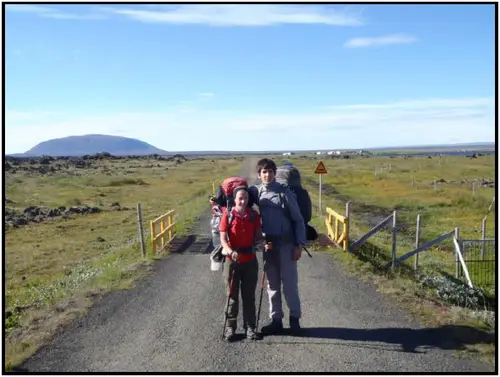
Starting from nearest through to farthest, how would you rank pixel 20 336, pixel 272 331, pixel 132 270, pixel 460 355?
1. pixel 460 355
2. pixel 272 331
3. pixel 20 336
4. pixel 132 270

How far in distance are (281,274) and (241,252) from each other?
71 centimetres

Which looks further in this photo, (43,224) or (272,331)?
(43,224)

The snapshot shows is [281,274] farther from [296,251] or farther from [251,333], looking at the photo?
[251,333]

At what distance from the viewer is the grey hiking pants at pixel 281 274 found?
19.9ft

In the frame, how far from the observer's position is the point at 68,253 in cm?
2002

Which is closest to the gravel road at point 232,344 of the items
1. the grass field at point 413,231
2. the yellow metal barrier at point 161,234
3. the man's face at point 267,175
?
the grass field at point 413,231

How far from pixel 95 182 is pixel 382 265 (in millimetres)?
54736

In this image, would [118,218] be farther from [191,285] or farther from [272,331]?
[272,331]

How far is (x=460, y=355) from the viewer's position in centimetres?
565

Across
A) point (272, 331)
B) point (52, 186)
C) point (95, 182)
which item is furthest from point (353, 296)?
point (95, 182)

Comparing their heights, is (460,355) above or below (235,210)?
below

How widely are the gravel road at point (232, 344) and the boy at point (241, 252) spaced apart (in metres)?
0.35

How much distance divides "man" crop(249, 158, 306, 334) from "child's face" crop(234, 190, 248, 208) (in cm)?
21

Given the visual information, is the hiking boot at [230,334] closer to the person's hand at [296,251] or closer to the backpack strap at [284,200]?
the person's hand at [296,251]
